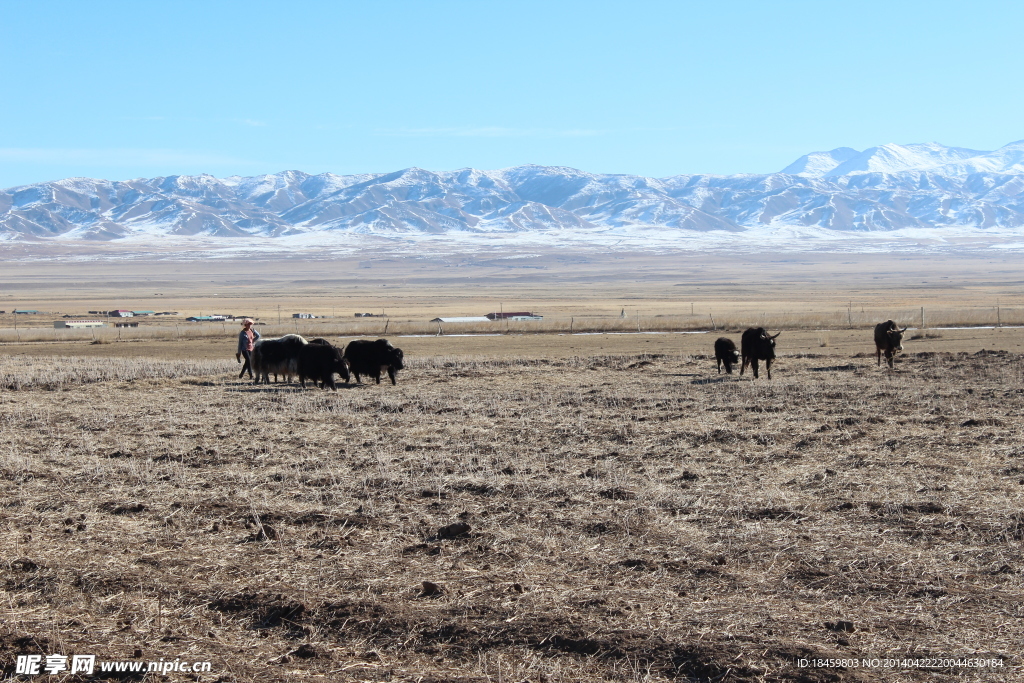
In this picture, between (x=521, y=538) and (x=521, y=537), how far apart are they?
0.02m

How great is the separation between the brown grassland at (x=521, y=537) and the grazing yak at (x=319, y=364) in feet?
12.6

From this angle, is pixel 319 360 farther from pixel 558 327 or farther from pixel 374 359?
pixel 558 327

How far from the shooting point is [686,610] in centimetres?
595

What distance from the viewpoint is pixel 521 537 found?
7578mm

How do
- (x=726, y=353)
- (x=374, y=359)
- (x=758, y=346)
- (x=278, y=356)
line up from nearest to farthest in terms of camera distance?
(x=278, y=356) → (x=374, y=359) → (x=758, y=346) → (x=726, y=353)

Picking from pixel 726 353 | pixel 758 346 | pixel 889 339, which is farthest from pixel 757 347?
pixel 889 339

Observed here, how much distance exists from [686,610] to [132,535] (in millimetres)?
4418

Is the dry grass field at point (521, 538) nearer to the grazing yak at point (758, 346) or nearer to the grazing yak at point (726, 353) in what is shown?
the grazing yak at point (758, 346)

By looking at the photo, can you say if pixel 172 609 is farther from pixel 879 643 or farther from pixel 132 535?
pixel 879 643

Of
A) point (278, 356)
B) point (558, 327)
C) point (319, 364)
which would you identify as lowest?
point (558, 327)

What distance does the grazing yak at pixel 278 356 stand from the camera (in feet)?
65.9


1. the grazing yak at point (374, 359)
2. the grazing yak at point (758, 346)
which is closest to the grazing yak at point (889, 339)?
the grazing yak at point (758, 346)

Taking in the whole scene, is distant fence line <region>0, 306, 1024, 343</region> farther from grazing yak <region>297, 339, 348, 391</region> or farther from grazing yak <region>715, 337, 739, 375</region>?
grazing yak <region>297, 339, 348, 391</region>

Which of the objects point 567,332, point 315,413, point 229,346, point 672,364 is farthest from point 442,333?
point 315,413
